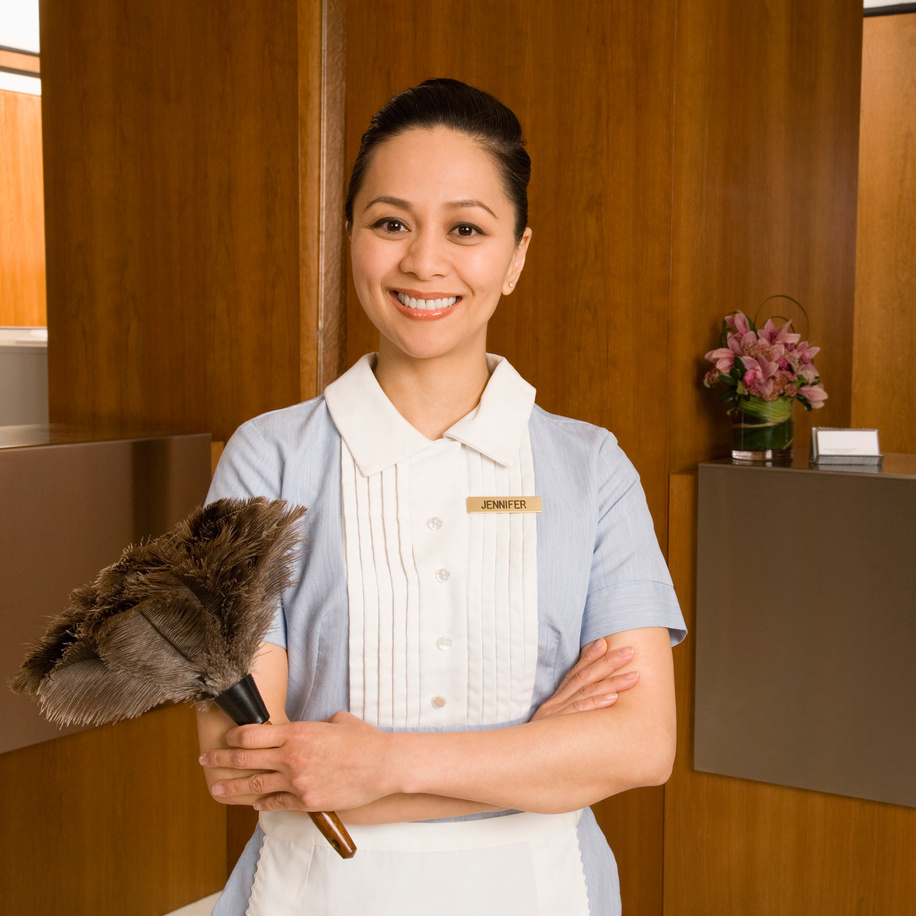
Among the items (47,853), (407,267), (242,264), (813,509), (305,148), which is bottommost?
(47,853)

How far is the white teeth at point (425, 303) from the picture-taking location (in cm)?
111

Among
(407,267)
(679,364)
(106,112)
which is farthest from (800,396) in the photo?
(106,112)

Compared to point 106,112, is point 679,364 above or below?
below

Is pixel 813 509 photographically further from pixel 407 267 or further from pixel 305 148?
pixel 305 148

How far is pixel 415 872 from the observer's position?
1074 millimetres

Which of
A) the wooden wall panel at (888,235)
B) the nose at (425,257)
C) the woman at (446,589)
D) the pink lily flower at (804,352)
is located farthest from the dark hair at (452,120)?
the wooden wall panel at (888,235)

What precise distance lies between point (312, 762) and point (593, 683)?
323mm

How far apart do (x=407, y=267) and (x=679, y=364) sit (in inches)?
47.4

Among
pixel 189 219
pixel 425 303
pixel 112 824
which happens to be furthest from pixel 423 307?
pixel 112 824

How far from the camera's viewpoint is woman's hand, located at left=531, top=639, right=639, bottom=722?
3.49 ft

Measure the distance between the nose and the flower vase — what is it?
1279 millimetres

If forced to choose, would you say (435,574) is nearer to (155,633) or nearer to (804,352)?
(155,633)

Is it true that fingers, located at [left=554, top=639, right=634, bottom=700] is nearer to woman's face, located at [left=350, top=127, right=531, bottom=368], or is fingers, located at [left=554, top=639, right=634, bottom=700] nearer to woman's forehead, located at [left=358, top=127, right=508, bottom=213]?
woman's face, located at [left=350, top=127, right=531, bottom=368]

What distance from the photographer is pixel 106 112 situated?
101 inches
